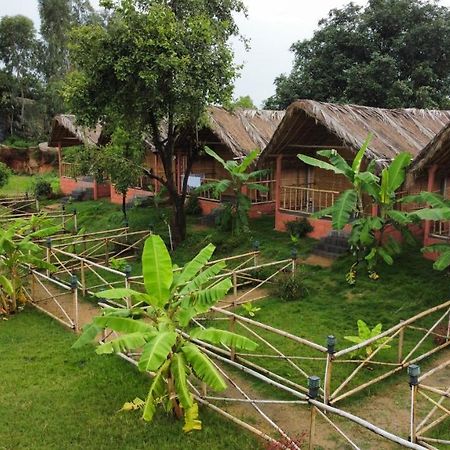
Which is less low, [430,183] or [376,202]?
[430,183]

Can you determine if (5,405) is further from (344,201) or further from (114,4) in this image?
(114,4)

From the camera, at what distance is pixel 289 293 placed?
11.0m

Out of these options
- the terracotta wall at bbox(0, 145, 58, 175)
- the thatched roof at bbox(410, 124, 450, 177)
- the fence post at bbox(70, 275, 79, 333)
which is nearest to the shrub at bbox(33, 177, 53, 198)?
the terracotta wall at bbox(0, 145, 58, 175)

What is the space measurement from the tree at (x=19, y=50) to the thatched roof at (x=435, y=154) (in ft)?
101

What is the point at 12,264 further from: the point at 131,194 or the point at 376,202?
the point at 131,194

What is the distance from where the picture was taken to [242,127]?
17797mm

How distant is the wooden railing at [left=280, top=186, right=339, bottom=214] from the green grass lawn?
28.8 ft

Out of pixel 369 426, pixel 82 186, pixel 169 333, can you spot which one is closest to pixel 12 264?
pixel 169 333

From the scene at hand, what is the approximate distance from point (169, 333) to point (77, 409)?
7.37ft

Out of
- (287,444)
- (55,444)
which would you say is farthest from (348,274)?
(55,444)

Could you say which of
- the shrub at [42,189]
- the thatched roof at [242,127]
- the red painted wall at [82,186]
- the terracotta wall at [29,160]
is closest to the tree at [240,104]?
the thatched roof at [242,127]

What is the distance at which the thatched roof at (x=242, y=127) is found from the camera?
1638cm

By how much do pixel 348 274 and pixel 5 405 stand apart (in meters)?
7.43

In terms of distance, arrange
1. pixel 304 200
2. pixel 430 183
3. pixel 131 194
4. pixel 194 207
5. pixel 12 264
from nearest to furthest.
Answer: pixel 12 264
pixel 430 183
pixel 304 200
pixel 194 207
pixel 131 194
